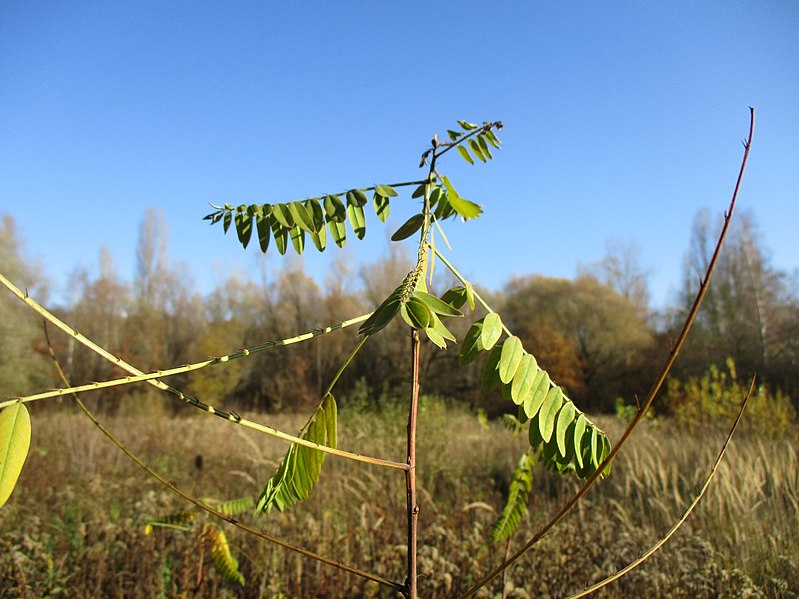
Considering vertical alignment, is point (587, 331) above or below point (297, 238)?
above

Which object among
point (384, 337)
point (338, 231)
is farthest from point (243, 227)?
point (384, 337)

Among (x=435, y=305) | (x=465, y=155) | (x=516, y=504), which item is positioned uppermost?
(x=465, y=155)

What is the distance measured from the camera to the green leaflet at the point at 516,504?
1304 mm

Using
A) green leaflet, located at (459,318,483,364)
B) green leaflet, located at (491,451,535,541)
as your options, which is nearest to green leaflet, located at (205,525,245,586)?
green leaflet, located at (491,451,535,541)

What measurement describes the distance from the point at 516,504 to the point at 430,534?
1.33m

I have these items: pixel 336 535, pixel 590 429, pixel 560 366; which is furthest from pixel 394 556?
pixel 560 366

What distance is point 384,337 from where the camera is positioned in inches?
692

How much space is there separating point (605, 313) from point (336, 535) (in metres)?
18.6

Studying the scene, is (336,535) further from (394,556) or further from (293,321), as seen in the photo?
(293,321)

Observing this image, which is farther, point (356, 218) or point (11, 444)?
point (356, 218)

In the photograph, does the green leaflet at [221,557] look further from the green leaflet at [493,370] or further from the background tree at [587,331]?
the background tree at [587,331]

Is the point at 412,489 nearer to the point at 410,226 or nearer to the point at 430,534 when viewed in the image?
the point at 410,226

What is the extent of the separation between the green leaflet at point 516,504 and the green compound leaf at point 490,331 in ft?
2.55

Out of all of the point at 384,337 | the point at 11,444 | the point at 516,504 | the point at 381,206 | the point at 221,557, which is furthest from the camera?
the point at 384,337
